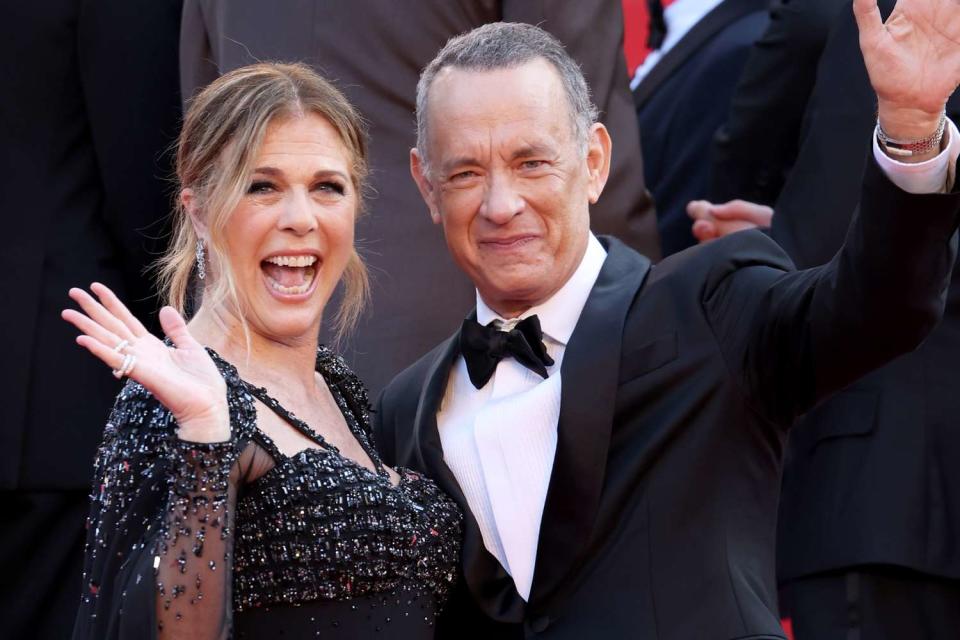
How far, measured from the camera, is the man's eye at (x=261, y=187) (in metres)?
3.40

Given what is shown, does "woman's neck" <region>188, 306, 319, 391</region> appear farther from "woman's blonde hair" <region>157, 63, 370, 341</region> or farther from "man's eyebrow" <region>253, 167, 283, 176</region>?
"man's eyebrow" <region>253, 167, 283, 176</region>

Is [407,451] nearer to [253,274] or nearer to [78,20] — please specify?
[253,274]

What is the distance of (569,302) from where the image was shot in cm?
349

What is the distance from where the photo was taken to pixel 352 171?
3.57 meters

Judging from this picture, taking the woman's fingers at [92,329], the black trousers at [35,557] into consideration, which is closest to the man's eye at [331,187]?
the woman's fingers at [92,329]

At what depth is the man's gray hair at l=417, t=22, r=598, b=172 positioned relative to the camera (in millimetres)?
3539

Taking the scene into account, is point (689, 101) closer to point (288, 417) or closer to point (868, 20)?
point (288, 417)

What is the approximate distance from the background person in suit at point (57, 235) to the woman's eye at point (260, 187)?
3.33ft

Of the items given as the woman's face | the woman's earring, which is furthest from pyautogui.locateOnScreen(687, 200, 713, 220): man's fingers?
the woman's earring

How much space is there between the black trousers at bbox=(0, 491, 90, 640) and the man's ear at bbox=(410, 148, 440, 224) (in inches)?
50.5

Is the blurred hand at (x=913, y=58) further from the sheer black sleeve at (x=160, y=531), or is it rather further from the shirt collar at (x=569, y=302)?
the sheer black sleeve at (x=160, y=531)

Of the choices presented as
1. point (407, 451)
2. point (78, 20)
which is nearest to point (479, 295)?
point (407, 451)

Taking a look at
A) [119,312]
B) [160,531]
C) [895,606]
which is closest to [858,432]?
[895,606]

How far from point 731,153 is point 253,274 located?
1.82m
